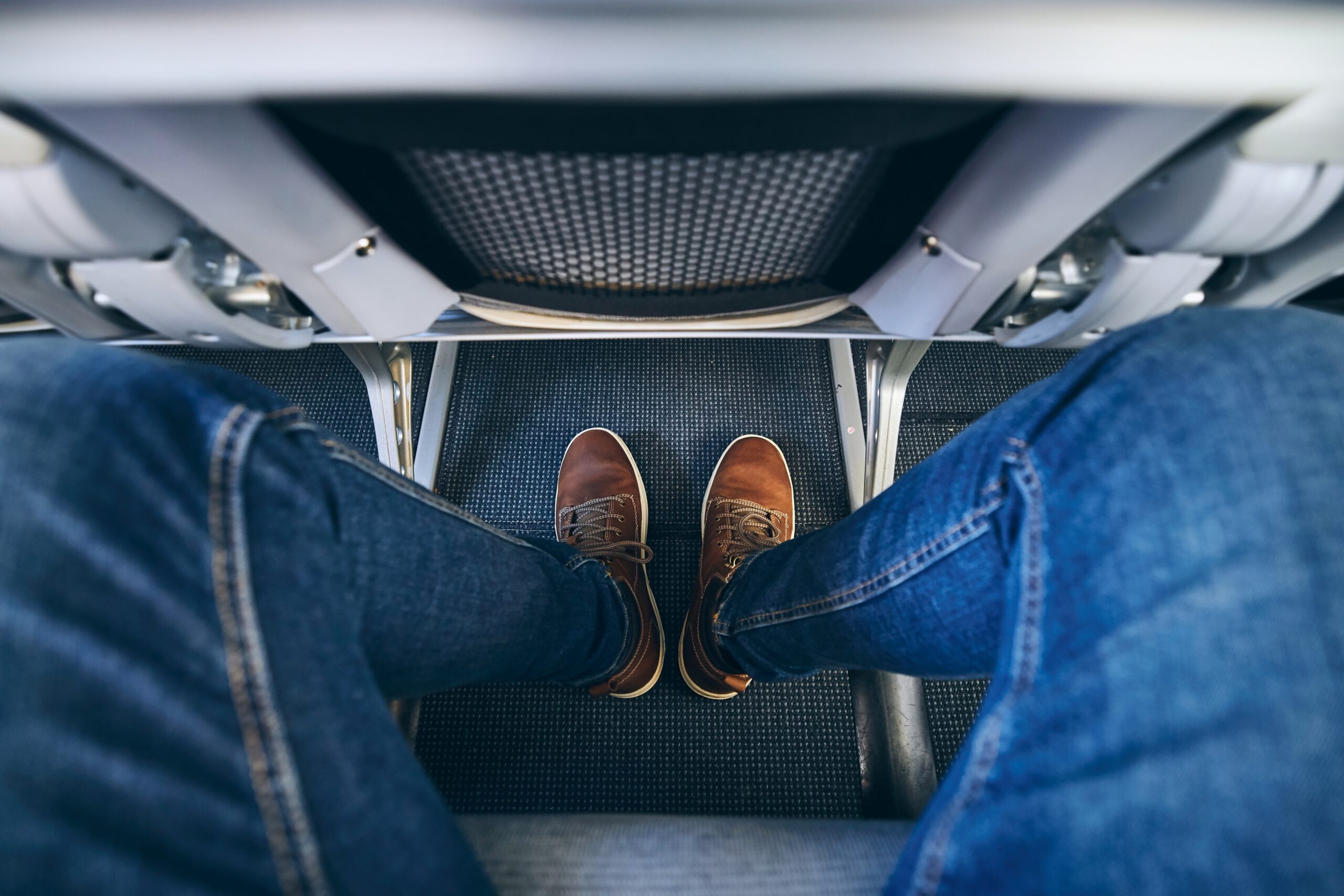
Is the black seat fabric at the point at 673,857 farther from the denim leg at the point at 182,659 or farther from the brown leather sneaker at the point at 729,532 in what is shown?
the brown leather sneaker at the point at 729,532

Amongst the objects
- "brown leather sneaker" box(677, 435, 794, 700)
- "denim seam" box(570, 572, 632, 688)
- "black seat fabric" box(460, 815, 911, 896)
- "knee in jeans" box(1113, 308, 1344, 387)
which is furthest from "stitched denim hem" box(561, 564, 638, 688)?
"knee in jeans" box(1113, 308, 1344, 387)

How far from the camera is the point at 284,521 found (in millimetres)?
348

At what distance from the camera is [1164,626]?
1.05ft

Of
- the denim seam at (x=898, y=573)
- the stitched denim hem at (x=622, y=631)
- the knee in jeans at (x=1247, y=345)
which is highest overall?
the knee in jeans at (x=1247, y=345)

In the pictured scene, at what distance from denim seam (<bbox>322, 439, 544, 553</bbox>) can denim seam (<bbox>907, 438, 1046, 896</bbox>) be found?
40 cm

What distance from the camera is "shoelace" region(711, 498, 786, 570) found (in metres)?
0.87

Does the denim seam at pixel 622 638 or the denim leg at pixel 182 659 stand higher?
the denim leg at pixel 182 659

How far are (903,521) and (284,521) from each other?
1.41 feet

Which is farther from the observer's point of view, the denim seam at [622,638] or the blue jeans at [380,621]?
the denim seam at [622,638]

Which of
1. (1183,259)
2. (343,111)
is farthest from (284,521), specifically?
(1183,259)

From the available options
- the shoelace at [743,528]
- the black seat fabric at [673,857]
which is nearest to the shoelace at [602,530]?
the shoelace at [743,528]

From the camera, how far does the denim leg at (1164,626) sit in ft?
0.94

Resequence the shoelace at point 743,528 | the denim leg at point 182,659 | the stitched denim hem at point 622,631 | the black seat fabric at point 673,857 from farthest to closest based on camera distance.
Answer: the shoelace at point 743,528 → the stitched denim hem at point 622,631 → the black seat fabric at point 673,857 → the denim leg at point 182,659

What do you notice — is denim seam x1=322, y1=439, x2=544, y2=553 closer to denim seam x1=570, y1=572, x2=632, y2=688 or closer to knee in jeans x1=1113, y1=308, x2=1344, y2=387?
denim seam x1=570, y1=572, x2=632, y2=688
